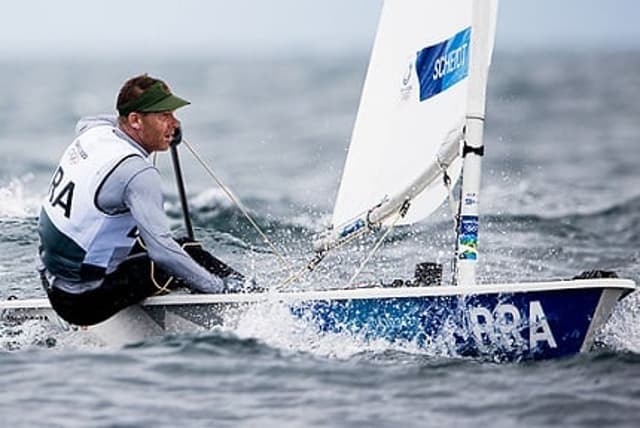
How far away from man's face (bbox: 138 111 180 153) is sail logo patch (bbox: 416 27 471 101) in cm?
126

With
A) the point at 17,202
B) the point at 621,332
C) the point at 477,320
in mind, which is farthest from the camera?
the point at 17,202

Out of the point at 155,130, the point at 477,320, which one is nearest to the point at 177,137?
the point at 155,130

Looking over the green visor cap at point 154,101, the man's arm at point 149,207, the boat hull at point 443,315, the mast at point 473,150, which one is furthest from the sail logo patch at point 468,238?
the green visor cap at point 154,101

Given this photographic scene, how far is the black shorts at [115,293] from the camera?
6590 mm

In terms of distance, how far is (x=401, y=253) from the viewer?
9.75m

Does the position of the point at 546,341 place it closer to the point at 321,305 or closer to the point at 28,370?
the point at 321,305

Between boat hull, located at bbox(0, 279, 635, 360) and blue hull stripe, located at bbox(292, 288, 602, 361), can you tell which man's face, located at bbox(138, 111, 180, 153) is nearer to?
boat hull, located at bbox(0, 279, 635, 360)

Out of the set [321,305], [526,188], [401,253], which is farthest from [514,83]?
[321,305]

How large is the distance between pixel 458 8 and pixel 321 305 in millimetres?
1549

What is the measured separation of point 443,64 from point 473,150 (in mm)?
686

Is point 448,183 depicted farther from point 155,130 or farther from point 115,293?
point 115,293

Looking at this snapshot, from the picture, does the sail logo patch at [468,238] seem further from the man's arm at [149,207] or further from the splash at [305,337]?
the man's arm at [149,207]

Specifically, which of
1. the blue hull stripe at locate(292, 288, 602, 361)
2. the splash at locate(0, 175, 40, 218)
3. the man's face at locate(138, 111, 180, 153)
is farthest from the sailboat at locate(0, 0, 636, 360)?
the splash at locate(0, 175, 40, 218)

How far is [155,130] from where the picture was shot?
6688mm
